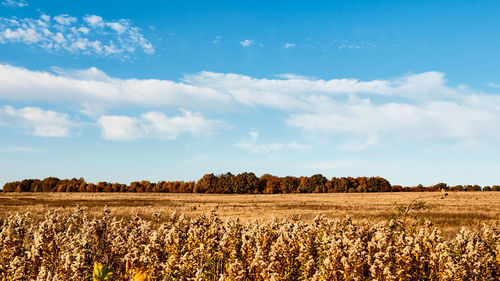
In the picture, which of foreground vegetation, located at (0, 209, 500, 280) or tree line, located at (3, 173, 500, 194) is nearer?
foreground vegetation, located at (0, 209, 500, 280)

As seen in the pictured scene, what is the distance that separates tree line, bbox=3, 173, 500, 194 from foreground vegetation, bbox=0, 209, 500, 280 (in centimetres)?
12758

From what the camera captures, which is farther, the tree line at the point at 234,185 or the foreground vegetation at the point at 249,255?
the tree line at the point at 234,185

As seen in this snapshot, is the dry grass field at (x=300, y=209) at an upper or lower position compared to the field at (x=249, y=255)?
lower

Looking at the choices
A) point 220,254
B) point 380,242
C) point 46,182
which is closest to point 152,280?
point 220,254

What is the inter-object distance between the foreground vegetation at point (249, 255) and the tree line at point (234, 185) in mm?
127583

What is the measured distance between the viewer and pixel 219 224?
32.3ft

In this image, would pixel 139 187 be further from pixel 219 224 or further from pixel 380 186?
pixel 219 224

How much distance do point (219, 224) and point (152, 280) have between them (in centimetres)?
304

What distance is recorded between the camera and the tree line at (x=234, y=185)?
5408 inches

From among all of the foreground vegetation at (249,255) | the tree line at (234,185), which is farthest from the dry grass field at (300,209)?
the tree line at (234,185)

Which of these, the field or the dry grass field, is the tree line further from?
the field

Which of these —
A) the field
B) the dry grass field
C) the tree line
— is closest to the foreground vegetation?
the field

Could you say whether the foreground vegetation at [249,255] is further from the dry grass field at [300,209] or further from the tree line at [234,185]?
the tree line at [234,185]

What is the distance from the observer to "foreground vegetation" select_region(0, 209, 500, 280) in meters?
6.47
